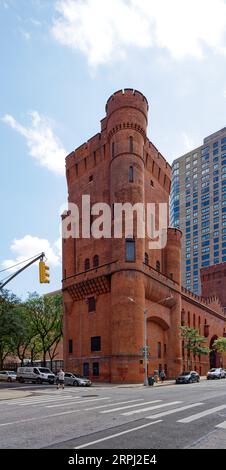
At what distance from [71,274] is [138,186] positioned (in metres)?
14.4

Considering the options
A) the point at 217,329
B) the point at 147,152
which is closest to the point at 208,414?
the point at 147,152

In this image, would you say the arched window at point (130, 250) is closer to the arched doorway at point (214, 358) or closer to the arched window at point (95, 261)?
the arched window at point (95, 261)

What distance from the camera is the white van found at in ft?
151

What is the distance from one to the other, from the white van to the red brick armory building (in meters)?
4.98

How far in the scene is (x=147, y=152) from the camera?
189 feet

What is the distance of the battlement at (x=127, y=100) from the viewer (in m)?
51.6

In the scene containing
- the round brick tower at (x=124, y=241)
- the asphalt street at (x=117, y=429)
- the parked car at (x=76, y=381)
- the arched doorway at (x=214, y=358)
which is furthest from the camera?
the arched doorway at (x=214, y=358)

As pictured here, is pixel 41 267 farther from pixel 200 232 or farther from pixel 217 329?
pixel 200 232

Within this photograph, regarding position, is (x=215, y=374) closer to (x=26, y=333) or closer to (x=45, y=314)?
(x=26, y=333)

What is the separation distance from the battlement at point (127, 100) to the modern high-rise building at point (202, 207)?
4092 inches

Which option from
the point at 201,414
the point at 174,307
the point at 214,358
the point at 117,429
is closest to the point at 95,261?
the point at 174,307

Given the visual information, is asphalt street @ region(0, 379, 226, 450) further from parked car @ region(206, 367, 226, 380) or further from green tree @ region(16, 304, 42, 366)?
parked car @ region(206, 367, 226, 380)

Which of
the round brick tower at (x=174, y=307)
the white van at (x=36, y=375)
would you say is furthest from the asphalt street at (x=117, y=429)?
the round brick tower at (x=174, y=307)

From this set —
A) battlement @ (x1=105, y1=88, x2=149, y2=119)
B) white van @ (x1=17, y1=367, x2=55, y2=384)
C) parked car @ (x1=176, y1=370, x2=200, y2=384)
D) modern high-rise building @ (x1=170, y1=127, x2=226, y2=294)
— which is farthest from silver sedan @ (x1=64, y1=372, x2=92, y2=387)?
modern high-rise building @ (x1=170, y1=127, x2=226, y2=294)
